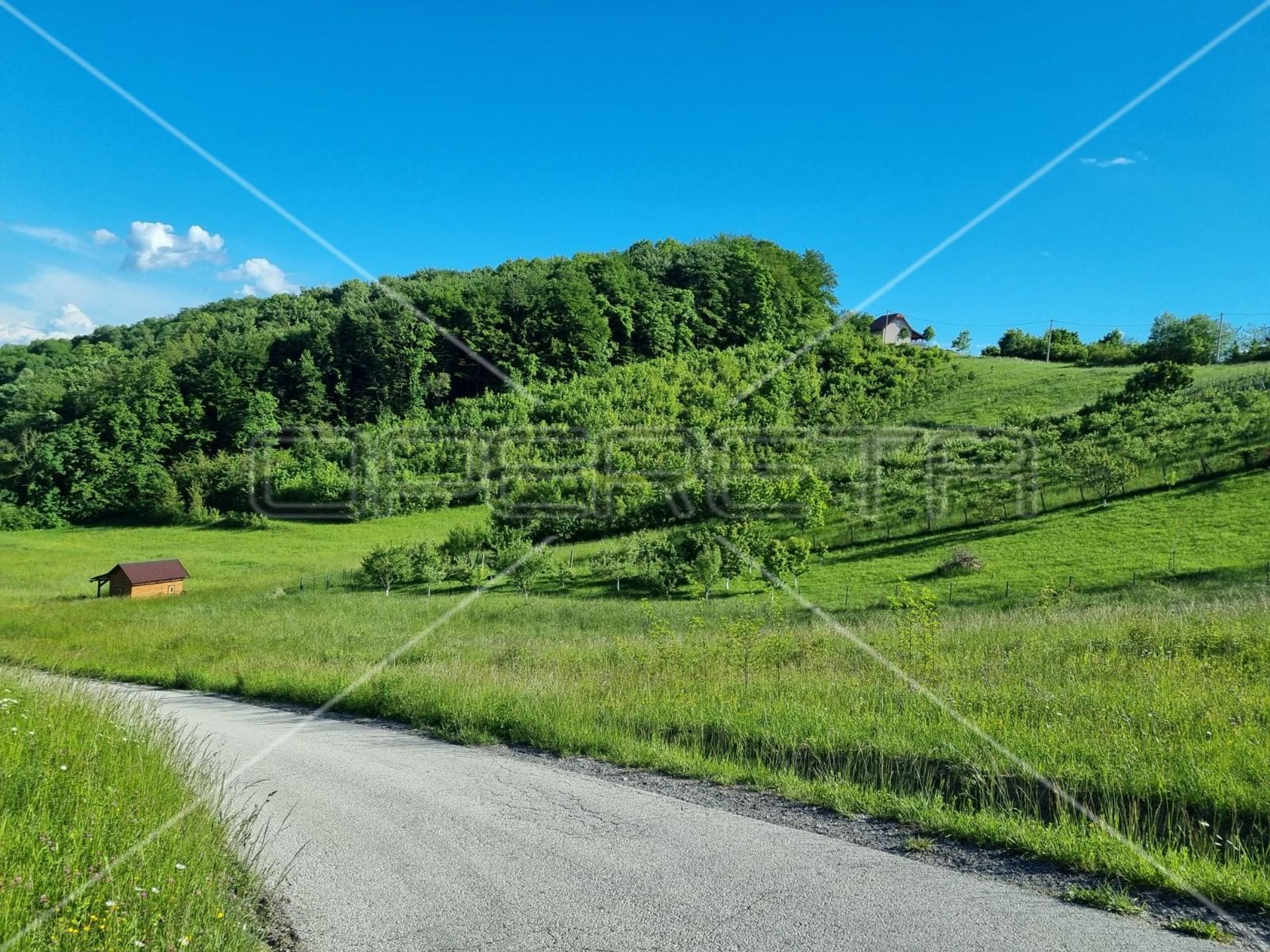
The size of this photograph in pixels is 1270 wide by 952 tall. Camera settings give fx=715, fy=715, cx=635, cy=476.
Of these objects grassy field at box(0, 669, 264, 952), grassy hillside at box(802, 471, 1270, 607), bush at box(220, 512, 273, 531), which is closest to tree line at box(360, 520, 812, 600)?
grassy hillside at box(802, 471, 1270, 607)

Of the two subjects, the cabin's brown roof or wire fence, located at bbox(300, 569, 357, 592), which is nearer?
wire fence, located at bbox(300, 569, 357, 592)

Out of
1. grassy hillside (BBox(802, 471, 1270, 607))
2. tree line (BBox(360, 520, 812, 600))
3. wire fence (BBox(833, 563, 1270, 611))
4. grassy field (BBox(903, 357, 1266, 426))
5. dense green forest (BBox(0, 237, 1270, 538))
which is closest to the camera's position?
wire fence (BBox(833, 563, 1270, 611))

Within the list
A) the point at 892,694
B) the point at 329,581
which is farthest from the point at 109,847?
the point at 329,581

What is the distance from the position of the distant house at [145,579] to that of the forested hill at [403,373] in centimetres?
2375

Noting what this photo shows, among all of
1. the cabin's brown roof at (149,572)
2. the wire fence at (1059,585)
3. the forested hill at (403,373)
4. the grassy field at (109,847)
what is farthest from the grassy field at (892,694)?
the forested hill at (403,373)

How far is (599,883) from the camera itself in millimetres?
4527

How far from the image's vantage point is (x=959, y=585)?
2828 centimetres

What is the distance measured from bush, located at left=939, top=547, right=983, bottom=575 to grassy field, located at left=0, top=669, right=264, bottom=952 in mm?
29639

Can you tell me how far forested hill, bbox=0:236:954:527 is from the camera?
70500mm

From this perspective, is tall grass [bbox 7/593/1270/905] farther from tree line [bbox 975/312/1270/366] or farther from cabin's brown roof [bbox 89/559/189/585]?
tree line [bbox 975/312/1270/366]

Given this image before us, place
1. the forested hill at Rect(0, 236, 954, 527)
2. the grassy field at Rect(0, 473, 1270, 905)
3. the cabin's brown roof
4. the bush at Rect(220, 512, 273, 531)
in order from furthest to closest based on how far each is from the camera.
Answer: the forested hill at Rect(0, 236, 954, 527)
the bush at Rect(220, 512, 273, 531)
the cabin's brown roof
the grassy field at Rect(0, 473, 1270, 905)

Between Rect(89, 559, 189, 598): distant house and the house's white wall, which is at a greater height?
the house's white wall

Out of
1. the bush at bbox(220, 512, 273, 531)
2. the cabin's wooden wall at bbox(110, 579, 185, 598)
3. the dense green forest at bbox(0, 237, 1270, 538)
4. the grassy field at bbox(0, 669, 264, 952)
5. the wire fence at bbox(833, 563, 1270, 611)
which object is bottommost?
the cabin's wooden wall at bbox(110, 579, 185, 598)

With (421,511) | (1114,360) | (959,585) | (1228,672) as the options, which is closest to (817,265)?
(1114,360)
